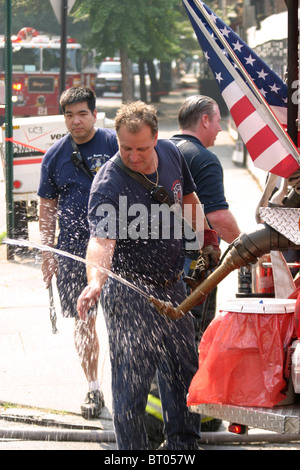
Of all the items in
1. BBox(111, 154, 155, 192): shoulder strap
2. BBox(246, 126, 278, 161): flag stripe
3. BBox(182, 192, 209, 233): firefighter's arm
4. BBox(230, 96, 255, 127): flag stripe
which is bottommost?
BBox(182, 192, 209, 233): firefighter's arm

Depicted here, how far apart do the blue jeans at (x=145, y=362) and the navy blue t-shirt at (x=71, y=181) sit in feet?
3.61

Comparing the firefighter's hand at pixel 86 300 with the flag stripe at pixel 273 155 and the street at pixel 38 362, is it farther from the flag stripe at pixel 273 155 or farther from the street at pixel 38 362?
the flag stripe at pixel 273 155

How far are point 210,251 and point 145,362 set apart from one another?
86 centimetres

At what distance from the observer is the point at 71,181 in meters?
5.77

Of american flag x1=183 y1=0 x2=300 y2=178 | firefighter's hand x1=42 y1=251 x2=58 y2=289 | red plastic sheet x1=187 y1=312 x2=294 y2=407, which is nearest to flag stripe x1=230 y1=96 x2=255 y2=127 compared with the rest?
american flag x1=183 y1=0 x2=300 y2=178

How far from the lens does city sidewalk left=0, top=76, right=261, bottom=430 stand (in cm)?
580

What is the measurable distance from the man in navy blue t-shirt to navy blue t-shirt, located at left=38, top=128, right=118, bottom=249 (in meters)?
1.09

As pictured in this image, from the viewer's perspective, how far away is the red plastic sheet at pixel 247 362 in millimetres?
3576

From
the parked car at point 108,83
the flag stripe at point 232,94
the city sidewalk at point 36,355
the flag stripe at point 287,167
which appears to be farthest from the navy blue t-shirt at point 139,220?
the parked car at point 108,83

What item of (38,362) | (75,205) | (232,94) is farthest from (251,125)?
(38,362)

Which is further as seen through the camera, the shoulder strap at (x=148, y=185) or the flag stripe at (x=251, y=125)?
the shoulder strap at (x=148, y=185)

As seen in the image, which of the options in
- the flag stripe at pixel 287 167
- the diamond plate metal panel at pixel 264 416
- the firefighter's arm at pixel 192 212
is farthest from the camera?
the firefighter's arm at pixel 192 212

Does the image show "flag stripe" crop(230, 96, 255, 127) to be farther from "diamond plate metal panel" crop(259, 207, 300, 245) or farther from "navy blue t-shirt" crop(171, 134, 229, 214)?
"navy blue t-shirt" crop(171, 134, 229, 214)
